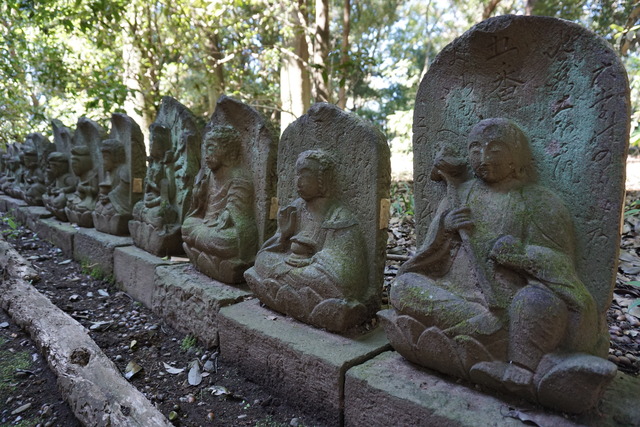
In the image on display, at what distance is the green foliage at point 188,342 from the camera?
2.81 meters

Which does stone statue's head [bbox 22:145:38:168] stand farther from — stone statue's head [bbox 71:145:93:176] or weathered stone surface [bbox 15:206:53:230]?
stone statue's head [bbox 71:145:93:176]

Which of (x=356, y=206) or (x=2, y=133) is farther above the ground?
(x=2, y=133)

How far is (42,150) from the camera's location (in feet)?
22.8

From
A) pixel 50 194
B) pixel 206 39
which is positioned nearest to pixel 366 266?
pixel 50 194

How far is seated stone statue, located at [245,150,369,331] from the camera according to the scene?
85.0 inches

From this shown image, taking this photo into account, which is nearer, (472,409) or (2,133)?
(472,409)

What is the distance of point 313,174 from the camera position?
235 cm

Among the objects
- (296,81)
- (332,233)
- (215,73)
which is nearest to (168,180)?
(332,233)

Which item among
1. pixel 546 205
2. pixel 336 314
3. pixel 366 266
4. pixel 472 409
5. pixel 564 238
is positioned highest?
pixel 546 205

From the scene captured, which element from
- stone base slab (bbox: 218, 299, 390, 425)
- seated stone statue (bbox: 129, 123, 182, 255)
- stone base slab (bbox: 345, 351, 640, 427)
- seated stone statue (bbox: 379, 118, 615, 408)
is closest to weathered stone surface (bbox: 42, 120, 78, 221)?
seated stone statue (bbox: 129, 123, 182, 255)

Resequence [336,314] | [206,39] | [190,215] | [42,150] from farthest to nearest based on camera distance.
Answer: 1. [206,39]
2. [42,150]
3. [190,215]
4. [336,314]

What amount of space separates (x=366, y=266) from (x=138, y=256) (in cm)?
226

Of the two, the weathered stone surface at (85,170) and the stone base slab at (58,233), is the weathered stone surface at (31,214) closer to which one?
the stone base slab at (58,233)

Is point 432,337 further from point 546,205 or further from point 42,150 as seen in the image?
point 42,150
